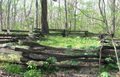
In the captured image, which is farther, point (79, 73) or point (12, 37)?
point (12, 37)

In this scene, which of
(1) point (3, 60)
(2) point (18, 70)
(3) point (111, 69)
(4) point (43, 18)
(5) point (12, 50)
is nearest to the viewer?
(2) point (18, 70)

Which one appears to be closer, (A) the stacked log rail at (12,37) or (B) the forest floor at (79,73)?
(B) the forest floor at (79,73)

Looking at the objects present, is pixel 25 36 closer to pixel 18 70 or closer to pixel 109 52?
pixel 18 70

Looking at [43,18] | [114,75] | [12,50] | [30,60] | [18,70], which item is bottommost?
[114,75]

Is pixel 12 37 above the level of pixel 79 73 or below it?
above

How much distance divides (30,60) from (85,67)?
2.20 meters

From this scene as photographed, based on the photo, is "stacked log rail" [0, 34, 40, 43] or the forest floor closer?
the forest floor

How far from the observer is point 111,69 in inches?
158

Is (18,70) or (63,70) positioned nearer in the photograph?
(18,70)

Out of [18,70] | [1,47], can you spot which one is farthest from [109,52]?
[1,47]

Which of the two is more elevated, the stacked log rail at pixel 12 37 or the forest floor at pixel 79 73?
the stacked log rail at pixel 12 37

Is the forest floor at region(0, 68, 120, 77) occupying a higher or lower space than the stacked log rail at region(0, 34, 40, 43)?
lower

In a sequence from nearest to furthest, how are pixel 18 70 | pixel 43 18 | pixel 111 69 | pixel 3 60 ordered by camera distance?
pixel 18 70
pixel 3 60
pixel 111 69
pixel 43 18

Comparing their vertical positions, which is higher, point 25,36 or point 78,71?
point 25,36
